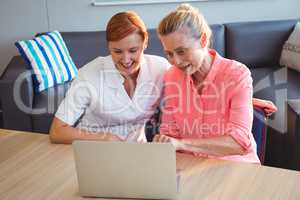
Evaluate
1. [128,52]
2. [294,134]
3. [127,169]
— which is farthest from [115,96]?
[294,134]

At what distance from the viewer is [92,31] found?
135 inches

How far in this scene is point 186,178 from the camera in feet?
4.23

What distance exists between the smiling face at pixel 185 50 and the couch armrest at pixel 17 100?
1.44m

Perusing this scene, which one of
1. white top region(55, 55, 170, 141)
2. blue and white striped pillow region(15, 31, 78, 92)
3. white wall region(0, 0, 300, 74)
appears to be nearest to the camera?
white top region(55, 55, 170, 141)

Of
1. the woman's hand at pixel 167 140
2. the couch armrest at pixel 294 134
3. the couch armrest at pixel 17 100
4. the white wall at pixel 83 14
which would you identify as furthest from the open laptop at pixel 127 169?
the white wall at pixel 83 14

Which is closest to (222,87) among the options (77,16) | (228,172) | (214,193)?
(228,172)

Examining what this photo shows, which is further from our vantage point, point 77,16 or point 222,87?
point 77,16

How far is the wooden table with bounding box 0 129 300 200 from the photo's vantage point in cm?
120

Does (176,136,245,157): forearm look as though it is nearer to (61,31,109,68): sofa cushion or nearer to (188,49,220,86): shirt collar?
(188,49,220,86): shirt collar

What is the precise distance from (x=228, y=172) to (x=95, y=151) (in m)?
0.42

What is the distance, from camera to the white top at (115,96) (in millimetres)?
1726

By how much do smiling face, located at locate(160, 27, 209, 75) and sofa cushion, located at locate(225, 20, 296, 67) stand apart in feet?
5.71

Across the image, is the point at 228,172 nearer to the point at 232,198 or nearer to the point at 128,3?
the point at 232,198

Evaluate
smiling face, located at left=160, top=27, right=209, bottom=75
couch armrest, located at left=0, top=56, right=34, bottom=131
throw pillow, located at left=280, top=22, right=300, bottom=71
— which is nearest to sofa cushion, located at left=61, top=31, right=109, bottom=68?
couch armrest, located at left=0, top=56, right=34, bottom=131
